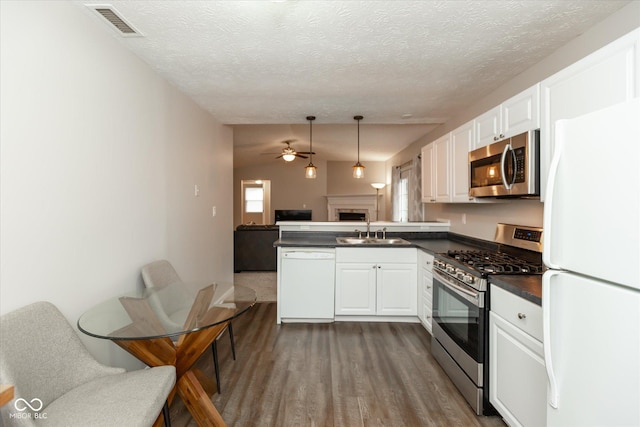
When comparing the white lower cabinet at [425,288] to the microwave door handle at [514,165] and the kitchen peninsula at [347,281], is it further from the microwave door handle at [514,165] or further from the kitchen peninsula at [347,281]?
the microwave door handle at [514,165]

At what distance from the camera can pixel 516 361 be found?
5.84 ft

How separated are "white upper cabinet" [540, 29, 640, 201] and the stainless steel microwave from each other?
0.19ft

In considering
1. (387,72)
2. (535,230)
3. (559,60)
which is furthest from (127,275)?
(559,60)

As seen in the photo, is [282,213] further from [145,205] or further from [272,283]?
[145,205]

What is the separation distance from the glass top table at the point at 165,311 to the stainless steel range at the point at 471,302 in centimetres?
138

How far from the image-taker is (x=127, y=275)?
230 centimetres

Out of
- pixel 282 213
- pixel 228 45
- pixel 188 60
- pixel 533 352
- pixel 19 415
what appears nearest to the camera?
pixel 19 415

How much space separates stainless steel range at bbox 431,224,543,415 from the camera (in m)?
2.08

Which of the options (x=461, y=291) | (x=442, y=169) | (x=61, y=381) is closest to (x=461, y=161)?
(x=442, y=169)

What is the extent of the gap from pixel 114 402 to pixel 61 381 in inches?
13.0

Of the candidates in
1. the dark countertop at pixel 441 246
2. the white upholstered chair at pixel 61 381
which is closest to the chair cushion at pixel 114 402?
the white upholstered chair at pixel 61 381

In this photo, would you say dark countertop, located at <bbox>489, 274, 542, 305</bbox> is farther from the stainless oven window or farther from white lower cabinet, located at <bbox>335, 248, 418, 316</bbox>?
white lower cabinet, located at <bbox>335, 248, 418, 316</bbox>

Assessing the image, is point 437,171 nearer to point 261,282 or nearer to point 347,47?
point 347,47

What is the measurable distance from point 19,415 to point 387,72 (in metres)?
2.82
